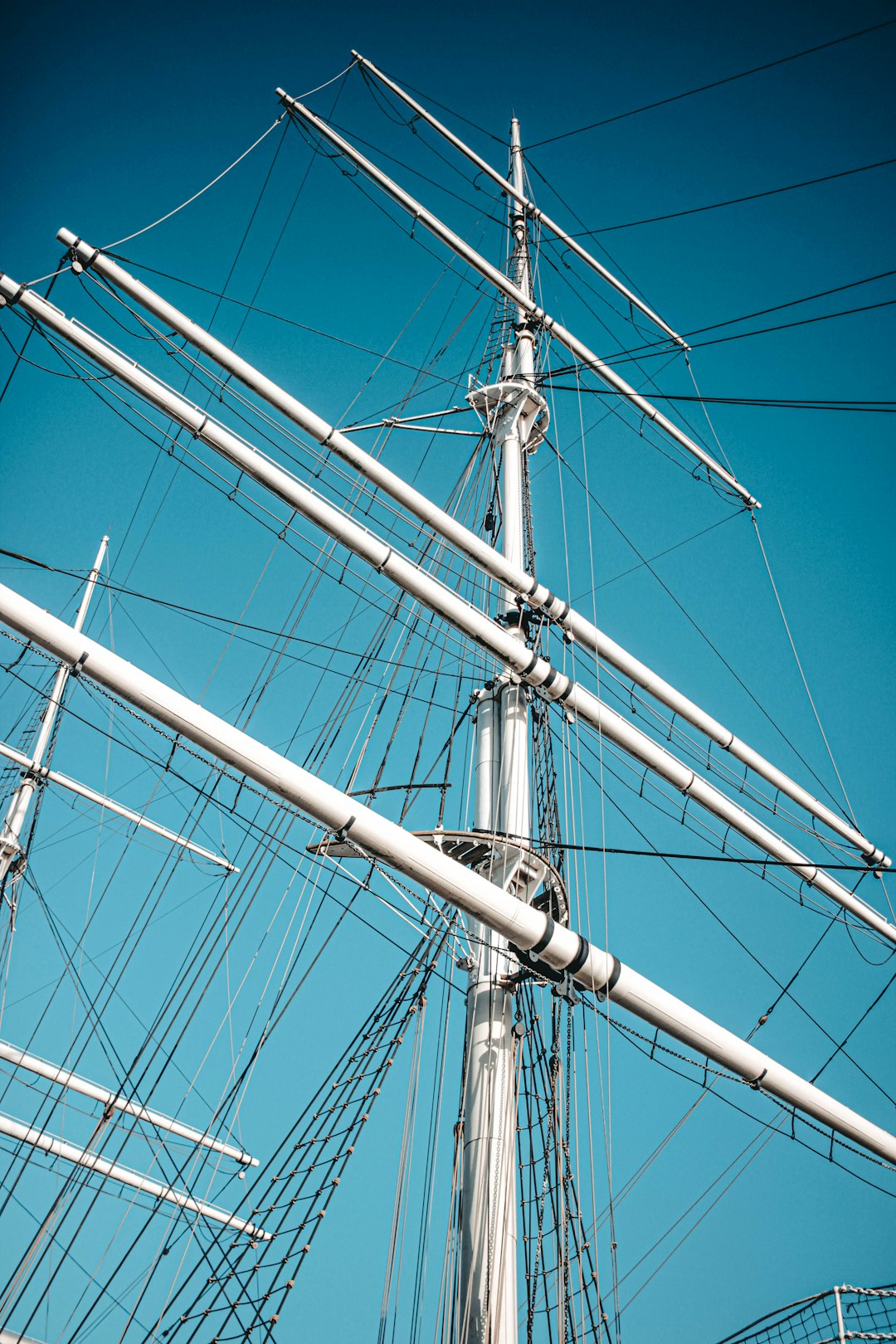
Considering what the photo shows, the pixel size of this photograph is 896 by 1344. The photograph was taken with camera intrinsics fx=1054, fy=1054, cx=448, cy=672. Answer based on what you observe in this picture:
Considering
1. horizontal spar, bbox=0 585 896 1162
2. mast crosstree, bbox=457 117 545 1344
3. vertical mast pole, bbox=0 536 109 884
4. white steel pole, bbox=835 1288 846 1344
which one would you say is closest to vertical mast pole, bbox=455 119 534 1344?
mast crosstree, bbox=457 117 545 1344

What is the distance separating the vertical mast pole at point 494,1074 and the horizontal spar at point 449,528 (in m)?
0.55

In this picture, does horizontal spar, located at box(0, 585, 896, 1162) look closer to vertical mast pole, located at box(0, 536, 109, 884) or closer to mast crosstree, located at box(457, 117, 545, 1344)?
mast crosstree, located at box(457, 117, 545, 1344)

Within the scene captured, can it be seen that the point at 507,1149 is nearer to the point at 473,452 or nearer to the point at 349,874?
the point at 349,874

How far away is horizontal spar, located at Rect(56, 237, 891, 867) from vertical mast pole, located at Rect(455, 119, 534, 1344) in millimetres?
547

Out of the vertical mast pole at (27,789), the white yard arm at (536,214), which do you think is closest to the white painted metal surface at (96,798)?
the vertical mast pole at (27,789)

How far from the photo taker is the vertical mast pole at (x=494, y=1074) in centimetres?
776

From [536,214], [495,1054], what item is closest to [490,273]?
[536,214]

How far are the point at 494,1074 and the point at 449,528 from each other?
248 inches

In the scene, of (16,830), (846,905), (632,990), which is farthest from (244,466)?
(16,830)

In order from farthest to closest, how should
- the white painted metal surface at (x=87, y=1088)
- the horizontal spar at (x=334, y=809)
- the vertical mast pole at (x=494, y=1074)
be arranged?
1. the white painted metal surface at (x=87, y=1088)
2. the horizontal spar at (x=334, y=809)
3. the vertical mast pole at (x=494, y=1074)

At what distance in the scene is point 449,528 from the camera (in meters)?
12.5

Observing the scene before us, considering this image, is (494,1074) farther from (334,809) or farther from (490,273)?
(490,273)

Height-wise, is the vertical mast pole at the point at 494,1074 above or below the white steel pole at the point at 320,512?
below

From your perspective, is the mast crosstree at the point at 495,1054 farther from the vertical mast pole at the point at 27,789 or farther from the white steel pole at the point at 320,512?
the vertical mast pole at the point at 27,789
